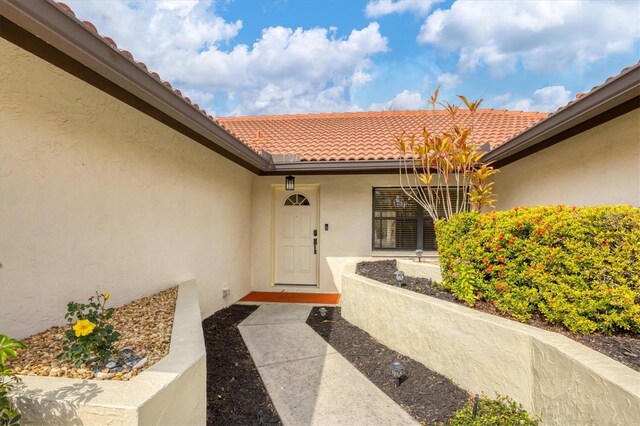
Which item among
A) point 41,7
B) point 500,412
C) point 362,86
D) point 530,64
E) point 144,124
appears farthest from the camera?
point 362,86

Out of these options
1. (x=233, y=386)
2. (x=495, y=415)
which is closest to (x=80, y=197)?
(x=233, y=386)

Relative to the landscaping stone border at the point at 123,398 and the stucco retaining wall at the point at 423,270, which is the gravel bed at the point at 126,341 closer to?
the landscaping stone border at the point at 123,398

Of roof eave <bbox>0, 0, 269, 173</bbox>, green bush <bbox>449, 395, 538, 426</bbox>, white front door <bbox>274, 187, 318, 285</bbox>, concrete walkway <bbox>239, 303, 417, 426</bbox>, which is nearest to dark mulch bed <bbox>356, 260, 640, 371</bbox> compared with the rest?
green bush <bbox>449, 395, 538, 426</bbox>

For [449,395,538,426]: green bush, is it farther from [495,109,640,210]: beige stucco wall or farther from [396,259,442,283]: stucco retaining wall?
[495,109,640,210]: beige stucco wall

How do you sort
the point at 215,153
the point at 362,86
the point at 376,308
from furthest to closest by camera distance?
1. the point at 362,86
2. the point at 215,153
3. the point at 376,308

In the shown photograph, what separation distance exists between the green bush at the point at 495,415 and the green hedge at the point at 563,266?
0.87 meters

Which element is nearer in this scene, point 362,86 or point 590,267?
point 590,267

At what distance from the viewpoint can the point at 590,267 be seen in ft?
9.45

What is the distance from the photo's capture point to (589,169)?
4496 mm

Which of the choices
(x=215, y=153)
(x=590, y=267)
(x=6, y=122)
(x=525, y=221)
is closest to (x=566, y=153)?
(x=525, y=221)

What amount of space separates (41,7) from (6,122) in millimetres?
1120

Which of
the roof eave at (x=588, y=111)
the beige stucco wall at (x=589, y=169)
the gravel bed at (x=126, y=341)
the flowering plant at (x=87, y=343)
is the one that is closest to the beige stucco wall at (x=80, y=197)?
the gravel bed at (x=126, y=341)

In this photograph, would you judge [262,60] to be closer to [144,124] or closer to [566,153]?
[144,124]

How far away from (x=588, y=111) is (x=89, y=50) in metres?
5.01
